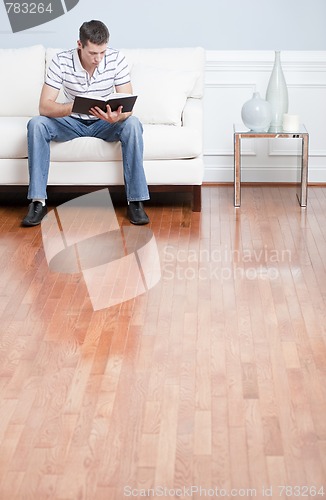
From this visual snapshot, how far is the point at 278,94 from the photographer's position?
4570 millimetres

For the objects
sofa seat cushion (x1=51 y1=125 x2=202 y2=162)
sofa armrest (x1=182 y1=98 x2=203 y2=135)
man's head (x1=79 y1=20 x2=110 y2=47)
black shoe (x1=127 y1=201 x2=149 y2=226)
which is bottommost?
black shoe (x1=127 y1=201 x2=149 y2=226)

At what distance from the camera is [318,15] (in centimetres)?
485

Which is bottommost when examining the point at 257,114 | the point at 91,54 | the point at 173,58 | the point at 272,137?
the point at 272,137

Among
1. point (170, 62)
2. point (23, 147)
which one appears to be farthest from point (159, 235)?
point (170, 62)

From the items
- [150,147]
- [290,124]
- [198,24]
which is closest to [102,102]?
[150,147]

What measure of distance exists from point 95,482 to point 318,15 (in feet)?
12.0

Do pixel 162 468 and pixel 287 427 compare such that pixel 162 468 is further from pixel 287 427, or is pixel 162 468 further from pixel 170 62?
pixel 170 62

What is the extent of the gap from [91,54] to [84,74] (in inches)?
6.5

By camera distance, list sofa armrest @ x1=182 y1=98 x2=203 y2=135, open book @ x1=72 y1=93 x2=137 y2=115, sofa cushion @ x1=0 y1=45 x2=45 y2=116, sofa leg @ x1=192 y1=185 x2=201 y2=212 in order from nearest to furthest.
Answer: open book @ x1=72 y1=93 x2=137 y2=115
sofa leg @ x1=192 y1=185 x2=201 y2=212
sofa armrest @ x1=182 y1=98 x2=203 y2=135
sofa cushion @ x1=0 y1=45 x2=45 y2=116

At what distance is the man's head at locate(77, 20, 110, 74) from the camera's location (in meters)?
4.03

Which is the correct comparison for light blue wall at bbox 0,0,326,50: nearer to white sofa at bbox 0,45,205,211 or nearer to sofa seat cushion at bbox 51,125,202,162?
white sofa at bbox 0,45,205,211

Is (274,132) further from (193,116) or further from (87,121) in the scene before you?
(87,121)

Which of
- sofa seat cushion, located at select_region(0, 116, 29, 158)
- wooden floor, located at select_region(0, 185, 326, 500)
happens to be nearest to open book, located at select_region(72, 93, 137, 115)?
sofa seat cushion, located at select_region(0, 116, 29, 158)

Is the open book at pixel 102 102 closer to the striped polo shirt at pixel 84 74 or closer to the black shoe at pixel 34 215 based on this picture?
the striped polo shirt at pixel 84 74
